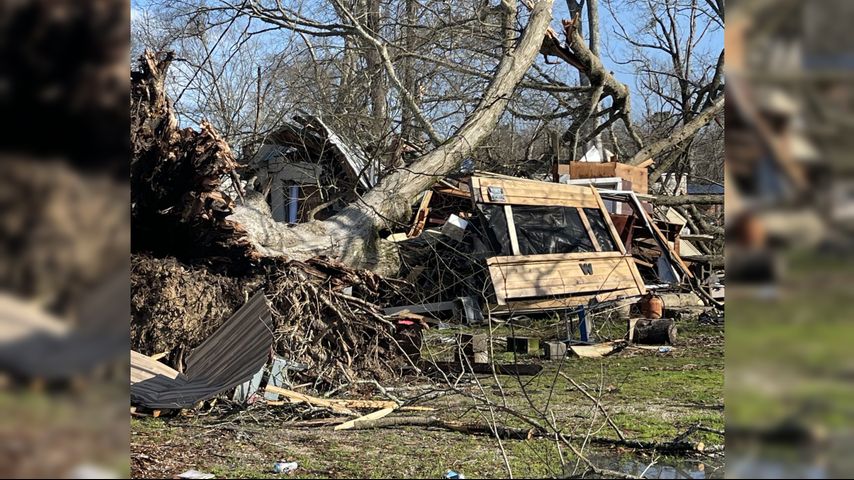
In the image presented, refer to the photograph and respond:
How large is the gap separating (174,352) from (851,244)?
6303 mm

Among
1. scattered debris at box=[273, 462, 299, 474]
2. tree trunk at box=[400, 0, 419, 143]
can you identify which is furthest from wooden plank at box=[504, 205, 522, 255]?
scattered debris at box=[273, 462, 299, 474]

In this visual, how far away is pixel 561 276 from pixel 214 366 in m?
5.36

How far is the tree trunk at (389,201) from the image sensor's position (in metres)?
8.77

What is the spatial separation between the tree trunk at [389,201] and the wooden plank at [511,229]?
1030mm

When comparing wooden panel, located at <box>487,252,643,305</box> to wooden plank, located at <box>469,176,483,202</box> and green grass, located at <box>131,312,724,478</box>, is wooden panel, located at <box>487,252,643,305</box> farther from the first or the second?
green grass, located at <box>131,312,724,478</box>

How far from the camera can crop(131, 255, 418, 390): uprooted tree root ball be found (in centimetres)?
676

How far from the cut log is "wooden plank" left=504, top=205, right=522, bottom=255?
5.81ft

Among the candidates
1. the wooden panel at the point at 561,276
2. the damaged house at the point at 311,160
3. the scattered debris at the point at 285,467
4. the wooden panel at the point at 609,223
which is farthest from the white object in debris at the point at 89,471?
the damaged house at the point at 311,160

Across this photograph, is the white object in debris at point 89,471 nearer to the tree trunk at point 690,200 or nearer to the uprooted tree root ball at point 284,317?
the uprooted tree root ball at point 284,317

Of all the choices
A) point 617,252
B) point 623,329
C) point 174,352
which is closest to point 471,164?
point 617,252

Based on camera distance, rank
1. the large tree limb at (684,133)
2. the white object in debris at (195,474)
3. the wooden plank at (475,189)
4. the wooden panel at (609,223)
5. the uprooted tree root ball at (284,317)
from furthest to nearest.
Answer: the large tree limb at (684,133), the wooden panel at (609,223), the wooden plank at (475,189), the uprooted tree root ball at (284,317), the white object in debris at (195,474)

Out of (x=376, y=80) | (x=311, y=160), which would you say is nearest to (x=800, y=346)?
(x=376, y=80)

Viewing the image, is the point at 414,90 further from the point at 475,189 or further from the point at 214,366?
the point at 214,366

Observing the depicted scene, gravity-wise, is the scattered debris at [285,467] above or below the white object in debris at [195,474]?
below
